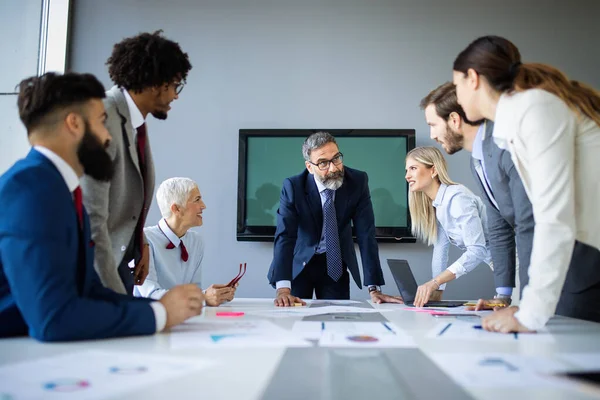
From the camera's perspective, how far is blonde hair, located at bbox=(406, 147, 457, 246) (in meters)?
2.81

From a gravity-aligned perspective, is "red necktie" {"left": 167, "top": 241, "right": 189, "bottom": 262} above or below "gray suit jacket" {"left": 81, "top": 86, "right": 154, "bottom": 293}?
below

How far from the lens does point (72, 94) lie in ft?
3.80

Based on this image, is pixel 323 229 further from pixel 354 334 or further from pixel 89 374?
pixel 89 374

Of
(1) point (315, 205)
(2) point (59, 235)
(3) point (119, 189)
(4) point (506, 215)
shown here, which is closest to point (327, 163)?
(1) point (315, 205)

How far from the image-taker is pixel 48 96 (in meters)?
1.13

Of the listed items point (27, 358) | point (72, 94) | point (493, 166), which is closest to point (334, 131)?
point (493, 166)

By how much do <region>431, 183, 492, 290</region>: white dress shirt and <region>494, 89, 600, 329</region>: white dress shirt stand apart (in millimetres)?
1003

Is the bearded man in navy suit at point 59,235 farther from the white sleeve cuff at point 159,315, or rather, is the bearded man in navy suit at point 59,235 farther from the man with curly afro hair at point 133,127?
the man with curly afro hair at point 133,127

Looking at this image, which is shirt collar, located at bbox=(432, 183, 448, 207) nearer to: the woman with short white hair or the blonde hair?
the blonde hair

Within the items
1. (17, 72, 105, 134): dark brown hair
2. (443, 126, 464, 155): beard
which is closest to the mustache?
(443, 126, 464, 155): beard

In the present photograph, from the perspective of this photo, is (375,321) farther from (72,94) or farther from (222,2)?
(222,2)

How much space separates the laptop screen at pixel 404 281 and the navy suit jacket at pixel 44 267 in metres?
1.26

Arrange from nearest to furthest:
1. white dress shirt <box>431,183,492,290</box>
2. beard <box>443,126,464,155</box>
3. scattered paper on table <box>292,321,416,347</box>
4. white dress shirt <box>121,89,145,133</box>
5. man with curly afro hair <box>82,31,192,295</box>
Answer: scattered paper on table <box>292,321,416,347</box>, man with curly afro hair <box>82,31,192,295</box>, white dress shirt <box>121,89,145,133</box>, beard <box>443,126,464,155</box>, white dress shirt <box>431,183,492,290</box>

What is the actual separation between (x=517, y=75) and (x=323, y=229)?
144 centimetres
